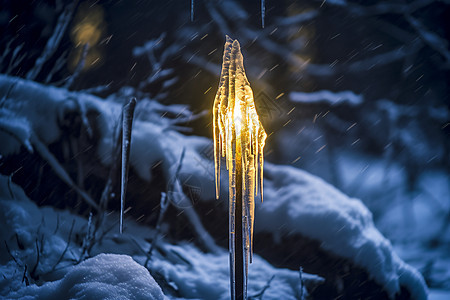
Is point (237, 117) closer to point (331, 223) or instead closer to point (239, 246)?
point (239, 246)

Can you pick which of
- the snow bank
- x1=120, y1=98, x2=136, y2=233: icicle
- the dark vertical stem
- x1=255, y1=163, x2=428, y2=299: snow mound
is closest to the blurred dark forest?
x1=255, y1=163, x2=428, y2=299: snow mound

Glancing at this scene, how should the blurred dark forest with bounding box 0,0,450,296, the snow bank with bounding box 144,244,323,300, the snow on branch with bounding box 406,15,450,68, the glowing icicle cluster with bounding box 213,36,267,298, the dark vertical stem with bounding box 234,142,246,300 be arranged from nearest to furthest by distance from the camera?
1. the dark vertical stem with bounding box 234,142,246,300
2. the glowing icicle cluster with bounding box 213,36,267,298
3. the snow bank with bounding box 144,244,323,300
4. the blurred dark forest with bounding box 0,0,450,296
5. the snow on branch with bounding box 406,15,450,68

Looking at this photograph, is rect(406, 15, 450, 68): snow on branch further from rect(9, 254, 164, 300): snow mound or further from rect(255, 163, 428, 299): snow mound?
rect(9, 254, 164, 300): snow mound

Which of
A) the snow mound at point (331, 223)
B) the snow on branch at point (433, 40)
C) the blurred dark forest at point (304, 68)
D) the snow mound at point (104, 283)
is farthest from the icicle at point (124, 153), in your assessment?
the snow on branch at point (433, 40)

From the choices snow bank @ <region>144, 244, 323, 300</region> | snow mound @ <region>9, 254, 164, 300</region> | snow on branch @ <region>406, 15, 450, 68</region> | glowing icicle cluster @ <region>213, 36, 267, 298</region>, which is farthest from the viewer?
snow on branch @ <region>406, 15, 450, 68</region>

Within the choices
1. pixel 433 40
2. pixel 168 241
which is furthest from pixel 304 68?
pixel 168 241

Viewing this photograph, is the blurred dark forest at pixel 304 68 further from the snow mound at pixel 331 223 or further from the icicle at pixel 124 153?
the icicle at pixel 124 153

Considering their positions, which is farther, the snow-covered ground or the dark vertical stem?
the snow-covered ground

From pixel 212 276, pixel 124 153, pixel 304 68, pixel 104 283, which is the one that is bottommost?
pixel 212 276
